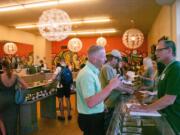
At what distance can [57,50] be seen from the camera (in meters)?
18.2

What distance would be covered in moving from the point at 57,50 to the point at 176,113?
16456 mm

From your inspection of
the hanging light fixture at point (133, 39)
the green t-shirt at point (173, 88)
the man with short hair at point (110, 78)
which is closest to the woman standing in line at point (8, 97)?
the man with short hair at point (110, 78)

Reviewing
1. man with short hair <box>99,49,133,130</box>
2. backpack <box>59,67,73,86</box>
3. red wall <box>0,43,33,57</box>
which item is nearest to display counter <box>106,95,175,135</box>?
man with short hair <box>99,49,133,130</box>

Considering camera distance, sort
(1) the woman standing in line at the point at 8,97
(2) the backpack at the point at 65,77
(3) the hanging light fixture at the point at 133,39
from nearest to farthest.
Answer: (1) the woman standing in line at the point at 8,97 → (2) the backpack at the point at 65,77 → (3) the hanging light fixture at the point at 133,39

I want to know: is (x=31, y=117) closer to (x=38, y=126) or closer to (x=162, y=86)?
(x=38, y=126)

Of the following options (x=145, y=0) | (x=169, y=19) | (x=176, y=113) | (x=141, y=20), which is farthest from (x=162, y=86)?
(x=141, y=20)

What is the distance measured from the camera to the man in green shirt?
210 centimetres

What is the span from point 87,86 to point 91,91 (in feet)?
0.19

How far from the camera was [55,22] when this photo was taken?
5488 mm

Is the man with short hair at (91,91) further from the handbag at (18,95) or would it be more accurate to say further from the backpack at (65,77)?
the backpack at (65,77)

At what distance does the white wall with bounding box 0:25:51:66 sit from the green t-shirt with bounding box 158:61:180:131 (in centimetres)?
1144

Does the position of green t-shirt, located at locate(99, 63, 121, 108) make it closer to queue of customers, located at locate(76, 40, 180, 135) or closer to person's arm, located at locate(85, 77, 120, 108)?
queue of customers, located at locate(76, 40, 180, 135)

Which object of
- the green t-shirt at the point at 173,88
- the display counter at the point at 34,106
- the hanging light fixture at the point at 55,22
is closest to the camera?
the green t-shirt at the point at 173,88

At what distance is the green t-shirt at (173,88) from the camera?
2.09 metres
